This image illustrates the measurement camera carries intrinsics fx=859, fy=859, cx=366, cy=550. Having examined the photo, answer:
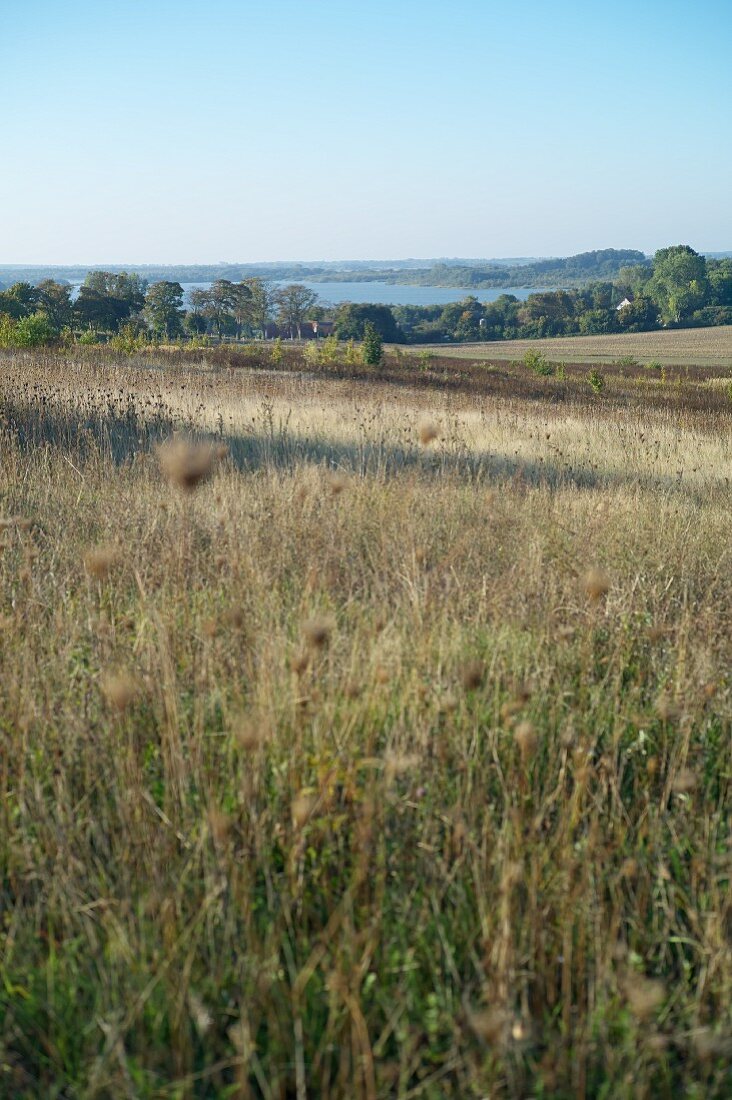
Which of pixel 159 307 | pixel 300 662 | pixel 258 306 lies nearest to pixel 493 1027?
pixel 300 662

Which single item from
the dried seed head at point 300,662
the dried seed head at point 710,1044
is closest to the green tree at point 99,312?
the dried seed head at point 300,662

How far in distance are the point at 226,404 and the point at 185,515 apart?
390 inches

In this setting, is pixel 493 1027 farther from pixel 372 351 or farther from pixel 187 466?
pixel 372 351

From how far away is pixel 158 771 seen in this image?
2.88 m

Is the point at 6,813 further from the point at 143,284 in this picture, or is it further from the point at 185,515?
the point at 143,284

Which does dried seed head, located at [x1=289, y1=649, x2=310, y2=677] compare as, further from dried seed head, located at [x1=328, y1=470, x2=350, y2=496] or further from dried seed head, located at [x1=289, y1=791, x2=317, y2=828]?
dried seed head, located at [x1=328, y1=470, x2=350, y2=496]

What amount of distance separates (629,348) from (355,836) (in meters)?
75.1

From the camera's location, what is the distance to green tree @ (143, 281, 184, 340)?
78.4 meters

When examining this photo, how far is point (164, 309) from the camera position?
260 ft

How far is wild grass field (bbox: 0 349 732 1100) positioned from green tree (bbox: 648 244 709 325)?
111m

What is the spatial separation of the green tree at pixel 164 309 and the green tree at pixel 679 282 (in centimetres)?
6012

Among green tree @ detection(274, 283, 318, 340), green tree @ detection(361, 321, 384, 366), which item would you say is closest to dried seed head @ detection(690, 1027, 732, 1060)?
green tree @ detection(361, 321, 384, 366)

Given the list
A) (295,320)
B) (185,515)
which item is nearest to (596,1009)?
(185,515)

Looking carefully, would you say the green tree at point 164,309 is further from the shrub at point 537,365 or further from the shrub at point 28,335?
the shrub at point 28,335
